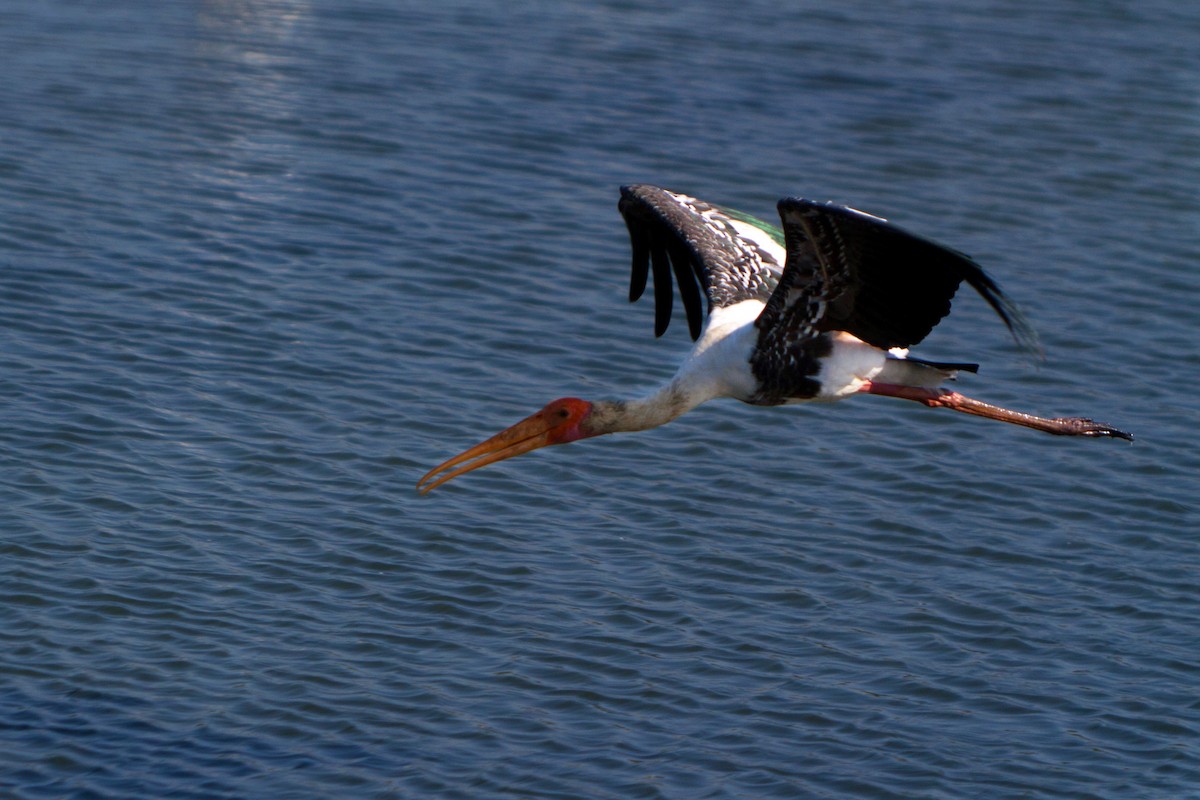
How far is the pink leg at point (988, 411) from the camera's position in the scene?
9586mm

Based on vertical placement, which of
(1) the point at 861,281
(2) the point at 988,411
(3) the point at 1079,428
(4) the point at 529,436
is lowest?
(4) the point at 529,436

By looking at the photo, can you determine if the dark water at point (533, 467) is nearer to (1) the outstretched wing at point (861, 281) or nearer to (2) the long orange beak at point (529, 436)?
(2) the long orange beak at point (529, 436)

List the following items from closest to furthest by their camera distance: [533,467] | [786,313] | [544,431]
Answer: [786,313] → [544,431] → [533,467]

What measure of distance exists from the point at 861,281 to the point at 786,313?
0.47 metres

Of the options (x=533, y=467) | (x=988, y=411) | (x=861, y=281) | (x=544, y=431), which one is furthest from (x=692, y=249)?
(x=533, y=467)

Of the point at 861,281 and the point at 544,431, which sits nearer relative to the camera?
the point at 861,281

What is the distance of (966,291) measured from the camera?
47.0 feet

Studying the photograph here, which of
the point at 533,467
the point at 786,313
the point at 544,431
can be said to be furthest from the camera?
the point at 533,467

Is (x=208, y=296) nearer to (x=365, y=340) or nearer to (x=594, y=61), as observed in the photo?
(x=365, y=340)

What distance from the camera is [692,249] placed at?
991 centimetres

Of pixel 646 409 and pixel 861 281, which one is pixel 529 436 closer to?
pixel 646 409

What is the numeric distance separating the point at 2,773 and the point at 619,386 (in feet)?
17.1

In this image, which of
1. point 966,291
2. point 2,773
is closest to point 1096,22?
point 966,291

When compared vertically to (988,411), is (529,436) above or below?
below
